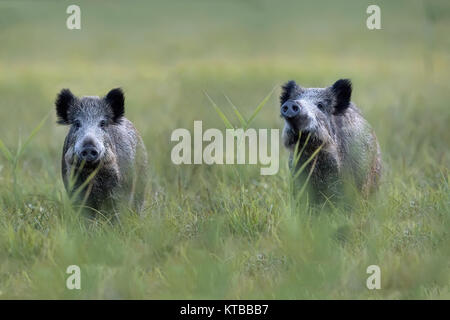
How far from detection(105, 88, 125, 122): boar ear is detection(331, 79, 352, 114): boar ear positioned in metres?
2.26

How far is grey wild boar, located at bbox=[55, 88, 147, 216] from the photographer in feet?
23.0

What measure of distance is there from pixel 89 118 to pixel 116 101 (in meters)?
0.40

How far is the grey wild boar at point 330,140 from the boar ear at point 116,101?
1723mm

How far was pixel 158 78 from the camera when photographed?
15055mm

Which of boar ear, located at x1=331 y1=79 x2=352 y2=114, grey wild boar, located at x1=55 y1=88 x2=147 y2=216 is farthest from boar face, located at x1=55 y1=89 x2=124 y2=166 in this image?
boar ear, located at x1=331 y1=79 x2=352 y2=114

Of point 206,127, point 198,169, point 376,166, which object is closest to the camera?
point 376,166

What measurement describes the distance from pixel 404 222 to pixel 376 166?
4.16 feet

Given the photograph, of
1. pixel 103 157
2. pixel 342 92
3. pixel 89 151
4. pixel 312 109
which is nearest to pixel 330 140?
pixel 312 109

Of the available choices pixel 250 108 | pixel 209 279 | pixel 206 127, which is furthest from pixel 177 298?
pixel 250 108

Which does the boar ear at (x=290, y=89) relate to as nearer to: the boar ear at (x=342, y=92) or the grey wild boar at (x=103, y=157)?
the boar ear at (x=342, y=92)

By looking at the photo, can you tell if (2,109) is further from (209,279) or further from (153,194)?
(209,279)

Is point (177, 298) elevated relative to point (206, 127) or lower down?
lower down

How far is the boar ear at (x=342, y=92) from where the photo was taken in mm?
7570

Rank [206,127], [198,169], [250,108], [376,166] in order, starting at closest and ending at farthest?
[376,166], [198,169], [206,127], [250,108]
